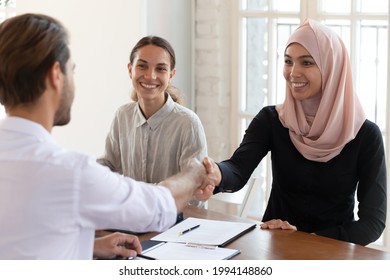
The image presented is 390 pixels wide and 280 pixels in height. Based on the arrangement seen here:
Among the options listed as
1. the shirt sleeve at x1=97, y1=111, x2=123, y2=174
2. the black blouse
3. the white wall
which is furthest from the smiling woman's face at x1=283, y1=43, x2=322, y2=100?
the white wall

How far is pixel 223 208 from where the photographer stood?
16.9ft

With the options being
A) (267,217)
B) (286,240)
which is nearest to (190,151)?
(267,217)

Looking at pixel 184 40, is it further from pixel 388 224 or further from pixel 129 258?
pixel 129 258

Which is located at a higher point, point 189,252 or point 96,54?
point 96,54

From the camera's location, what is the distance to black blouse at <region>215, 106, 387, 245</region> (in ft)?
10.2

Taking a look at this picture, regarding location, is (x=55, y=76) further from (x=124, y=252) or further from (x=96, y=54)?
(x=96, y=54)

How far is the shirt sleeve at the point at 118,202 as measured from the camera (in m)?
1.88

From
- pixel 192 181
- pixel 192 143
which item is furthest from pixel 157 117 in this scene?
pixel 192 181

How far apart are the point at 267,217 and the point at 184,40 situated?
6.63 ft

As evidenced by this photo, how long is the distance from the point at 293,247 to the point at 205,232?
340 millimetres

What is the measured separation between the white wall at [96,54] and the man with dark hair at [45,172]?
301 centimetres

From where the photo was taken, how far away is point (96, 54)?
519 centimetres

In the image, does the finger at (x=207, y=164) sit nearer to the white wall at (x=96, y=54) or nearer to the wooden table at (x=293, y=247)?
the wooden table at (x=293, y=247)

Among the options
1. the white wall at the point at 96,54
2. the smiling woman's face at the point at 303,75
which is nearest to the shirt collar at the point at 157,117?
the smiling woman's face at the point at 303,75
